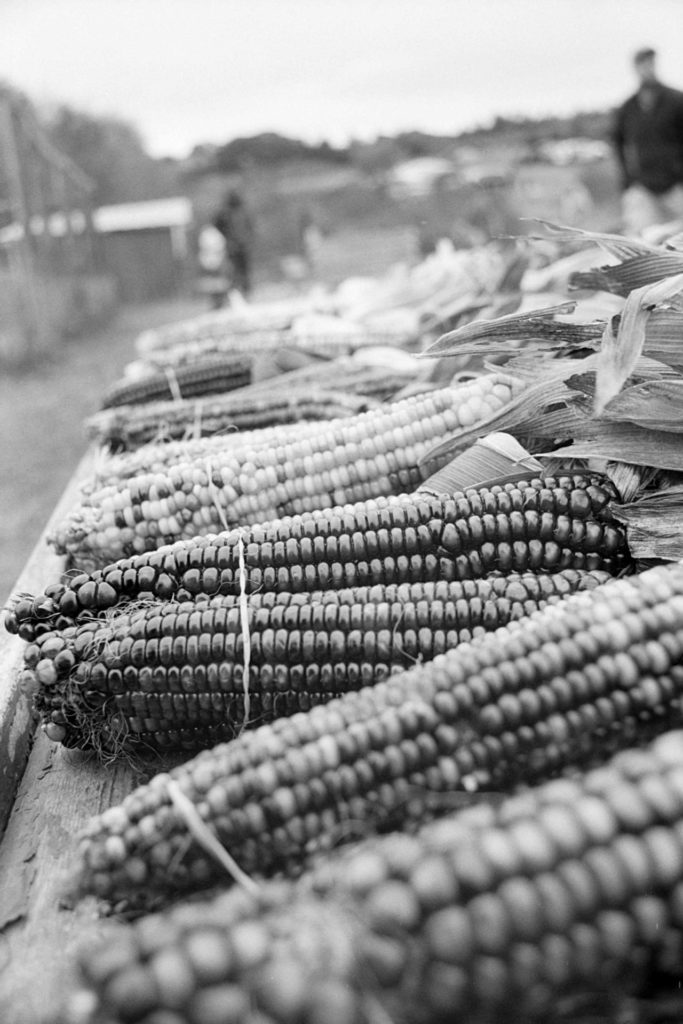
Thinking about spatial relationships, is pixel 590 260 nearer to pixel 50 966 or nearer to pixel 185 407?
pixel 185 407


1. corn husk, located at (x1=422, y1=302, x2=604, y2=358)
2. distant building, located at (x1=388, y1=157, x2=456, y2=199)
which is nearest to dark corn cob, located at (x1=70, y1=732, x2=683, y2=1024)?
corn husk, located at (x1=422, y1=302, x2=604, y2=358)

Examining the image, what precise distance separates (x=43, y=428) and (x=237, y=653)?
610 cm

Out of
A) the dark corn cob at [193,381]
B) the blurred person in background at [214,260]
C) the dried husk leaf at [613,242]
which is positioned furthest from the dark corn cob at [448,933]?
the blurred person in background at [214,260]

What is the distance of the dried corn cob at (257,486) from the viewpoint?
1.53 meters

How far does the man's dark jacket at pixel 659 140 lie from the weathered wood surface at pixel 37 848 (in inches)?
245

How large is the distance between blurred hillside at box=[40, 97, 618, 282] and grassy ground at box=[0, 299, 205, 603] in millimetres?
9733

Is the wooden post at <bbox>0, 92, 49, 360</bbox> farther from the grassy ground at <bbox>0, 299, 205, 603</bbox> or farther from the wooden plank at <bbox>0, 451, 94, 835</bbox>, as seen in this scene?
the wooden plank at <bbox>0, 451, 94, 835</bbox>

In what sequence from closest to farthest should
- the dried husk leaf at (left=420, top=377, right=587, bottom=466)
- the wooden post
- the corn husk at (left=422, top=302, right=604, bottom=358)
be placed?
1. the dried husk leaf at (left=420, top=377, right=587, bottom=466)
2. the corn husk at (left=422, top=302, right=604, bottom=358)
3. the wooden post

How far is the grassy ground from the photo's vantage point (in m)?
4.52

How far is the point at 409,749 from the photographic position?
2.54ft

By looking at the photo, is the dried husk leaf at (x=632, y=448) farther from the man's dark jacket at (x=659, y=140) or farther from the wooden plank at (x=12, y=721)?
the man's dark jacket at (x=659, y=140)

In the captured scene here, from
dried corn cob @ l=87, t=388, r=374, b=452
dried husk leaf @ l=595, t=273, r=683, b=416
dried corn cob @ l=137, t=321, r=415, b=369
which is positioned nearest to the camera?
dried husk leaf @ l=595, t=273, r=683, b=416

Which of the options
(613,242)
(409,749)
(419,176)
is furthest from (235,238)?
(409,749)

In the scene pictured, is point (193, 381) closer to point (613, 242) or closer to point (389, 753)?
point (613, 242)
